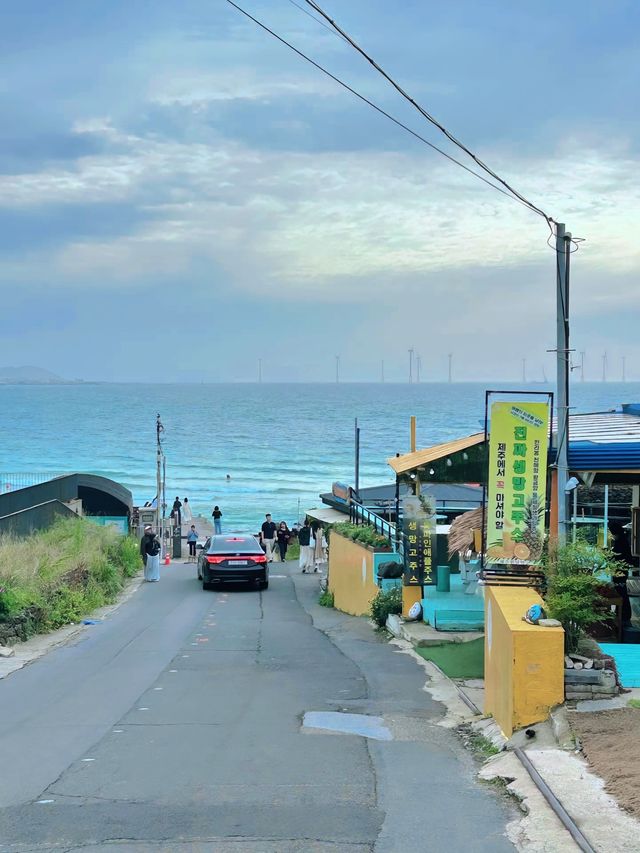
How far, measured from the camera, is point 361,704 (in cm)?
1059

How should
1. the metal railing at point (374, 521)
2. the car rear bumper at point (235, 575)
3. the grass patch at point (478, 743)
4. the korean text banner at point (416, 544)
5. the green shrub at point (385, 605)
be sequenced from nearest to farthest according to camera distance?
1. the grass patch at point (478, 743)
2. the korean text banner at point (416, 544)
3. the green shrub at point (385, 605)
4. the metal railing at point (374, 521)
5. the car rear bumper at point (235, 575)

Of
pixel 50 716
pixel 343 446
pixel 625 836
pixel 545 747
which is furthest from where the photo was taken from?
pixel 343 446

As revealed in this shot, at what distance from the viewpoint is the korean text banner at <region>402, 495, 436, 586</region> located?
15414 mm

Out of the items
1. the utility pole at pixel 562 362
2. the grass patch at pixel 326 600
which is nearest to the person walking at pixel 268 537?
the grass patch at pixel 326 600

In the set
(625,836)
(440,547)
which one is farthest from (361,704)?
(440,547)

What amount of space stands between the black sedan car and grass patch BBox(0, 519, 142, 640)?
2.32 meters

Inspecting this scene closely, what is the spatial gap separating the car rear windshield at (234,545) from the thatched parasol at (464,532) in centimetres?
1063

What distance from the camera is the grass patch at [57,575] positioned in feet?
51.9

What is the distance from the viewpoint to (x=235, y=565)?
979 inches

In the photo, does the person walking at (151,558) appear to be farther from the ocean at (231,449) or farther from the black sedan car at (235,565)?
the ocean at (231,449)

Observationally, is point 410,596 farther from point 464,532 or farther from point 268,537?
point 268,537

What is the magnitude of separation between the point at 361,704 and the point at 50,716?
3295 mm

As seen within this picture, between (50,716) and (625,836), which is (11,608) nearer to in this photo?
(50,716)

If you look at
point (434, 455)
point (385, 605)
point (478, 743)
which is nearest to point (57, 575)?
point (385, 605)
